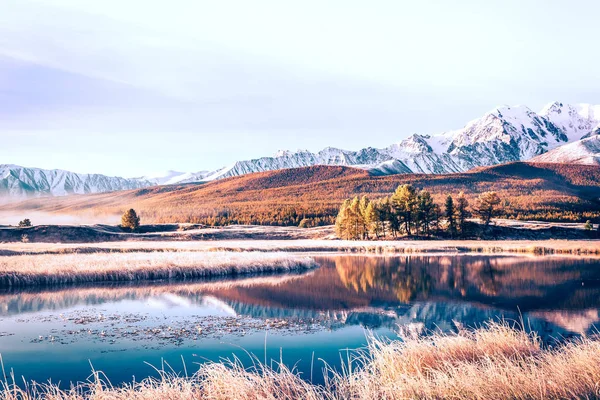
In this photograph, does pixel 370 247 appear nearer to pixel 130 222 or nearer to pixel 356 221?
pixel 356 221

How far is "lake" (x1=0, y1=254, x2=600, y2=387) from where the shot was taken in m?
16.2

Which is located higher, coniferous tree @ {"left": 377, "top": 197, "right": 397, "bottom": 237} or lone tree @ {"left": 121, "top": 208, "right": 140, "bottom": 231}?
lone tree @ {"left": 121, "top": 208, "right": 140, "bottom": 231}

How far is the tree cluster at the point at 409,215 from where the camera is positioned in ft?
295

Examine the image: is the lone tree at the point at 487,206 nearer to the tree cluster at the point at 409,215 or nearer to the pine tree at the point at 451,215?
the tree cluster at the point at 409,215

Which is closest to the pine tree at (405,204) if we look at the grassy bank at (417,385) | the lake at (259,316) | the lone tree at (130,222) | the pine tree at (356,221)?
the pine tree at (356,221)

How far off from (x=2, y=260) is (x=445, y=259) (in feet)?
147

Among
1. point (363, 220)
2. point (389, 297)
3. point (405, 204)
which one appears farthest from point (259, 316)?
point (405, 204)

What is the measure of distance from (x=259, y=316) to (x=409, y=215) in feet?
232

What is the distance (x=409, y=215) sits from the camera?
90.5 metres

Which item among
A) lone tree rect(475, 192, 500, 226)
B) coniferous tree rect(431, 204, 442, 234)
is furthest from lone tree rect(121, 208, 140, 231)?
lone tree rect(475, 192, 500, 226)

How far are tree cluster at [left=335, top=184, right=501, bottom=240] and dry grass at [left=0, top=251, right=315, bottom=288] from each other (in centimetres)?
4644

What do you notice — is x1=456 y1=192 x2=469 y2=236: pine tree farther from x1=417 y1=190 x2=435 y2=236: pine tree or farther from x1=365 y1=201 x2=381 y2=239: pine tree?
x1=365 y1=201 x2=381 y2=239: pine tree

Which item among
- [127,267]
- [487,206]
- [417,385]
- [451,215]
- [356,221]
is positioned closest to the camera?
[417,385]

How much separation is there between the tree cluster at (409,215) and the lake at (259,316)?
48.7 m
